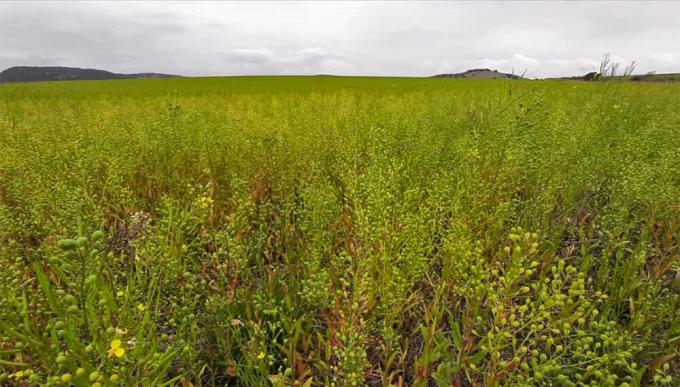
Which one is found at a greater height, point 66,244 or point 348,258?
point 66,244

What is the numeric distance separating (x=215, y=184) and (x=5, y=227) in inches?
56.7

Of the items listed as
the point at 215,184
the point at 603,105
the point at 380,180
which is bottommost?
the point at 215,184

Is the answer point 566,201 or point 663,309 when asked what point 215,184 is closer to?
point 566,201

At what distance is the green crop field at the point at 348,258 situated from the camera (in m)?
1.14

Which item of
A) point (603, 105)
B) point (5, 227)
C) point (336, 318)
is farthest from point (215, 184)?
point (603, 105)

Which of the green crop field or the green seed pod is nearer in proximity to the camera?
the green seed pod

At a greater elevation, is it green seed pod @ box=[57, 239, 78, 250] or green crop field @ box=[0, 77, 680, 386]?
green seed pod @ box=[57, 239, 78, 250]

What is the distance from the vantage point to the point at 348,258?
1433 mm

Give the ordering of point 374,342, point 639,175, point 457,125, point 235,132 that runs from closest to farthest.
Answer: point 374,342, point 639,175, point 235,132, point 457,125

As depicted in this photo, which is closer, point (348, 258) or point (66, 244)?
point (66, 244)

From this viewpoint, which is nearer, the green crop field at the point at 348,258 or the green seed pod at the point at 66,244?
the green seed pod at the point at 66,244

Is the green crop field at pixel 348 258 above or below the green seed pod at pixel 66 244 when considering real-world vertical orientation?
below

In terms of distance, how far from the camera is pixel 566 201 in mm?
2393

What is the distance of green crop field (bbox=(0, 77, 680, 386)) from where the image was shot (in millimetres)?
1145
